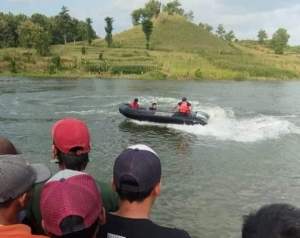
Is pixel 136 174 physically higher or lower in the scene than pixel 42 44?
higher

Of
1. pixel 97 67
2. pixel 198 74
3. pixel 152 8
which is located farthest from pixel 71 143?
pixel 152 8

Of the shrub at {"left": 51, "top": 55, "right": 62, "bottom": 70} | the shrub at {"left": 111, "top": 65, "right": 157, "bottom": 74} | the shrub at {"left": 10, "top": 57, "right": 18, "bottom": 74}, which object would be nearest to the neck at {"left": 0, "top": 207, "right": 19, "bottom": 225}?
the shrub at {"left": 111, "top": 65, "right": 157, "bottom": 74}

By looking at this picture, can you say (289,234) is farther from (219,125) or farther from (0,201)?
(219,125)

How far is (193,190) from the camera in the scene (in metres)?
14.4

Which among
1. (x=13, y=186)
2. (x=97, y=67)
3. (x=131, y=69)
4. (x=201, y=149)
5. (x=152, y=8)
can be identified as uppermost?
(x=152, y=8)

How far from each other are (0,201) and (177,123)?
21774 mm

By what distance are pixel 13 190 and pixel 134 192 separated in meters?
0.79

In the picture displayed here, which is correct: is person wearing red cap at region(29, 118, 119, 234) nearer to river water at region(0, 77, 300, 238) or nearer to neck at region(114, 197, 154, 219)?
neck at region(114, 197, 154, 219)

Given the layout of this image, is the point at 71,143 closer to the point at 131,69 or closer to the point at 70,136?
the point at 70,136

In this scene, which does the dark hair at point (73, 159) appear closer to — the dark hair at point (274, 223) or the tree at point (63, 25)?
the dark hair at point (274, 223)

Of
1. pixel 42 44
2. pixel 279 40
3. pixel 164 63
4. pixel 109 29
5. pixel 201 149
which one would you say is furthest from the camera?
pixel 279 40

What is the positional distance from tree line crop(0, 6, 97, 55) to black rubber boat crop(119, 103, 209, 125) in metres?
68.3

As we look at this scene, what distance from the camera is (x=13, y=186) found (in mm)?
3176

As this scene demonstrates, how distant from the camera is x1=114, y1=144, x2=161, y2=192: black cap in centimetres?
332
